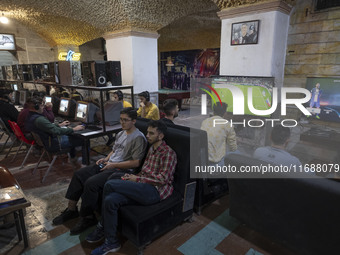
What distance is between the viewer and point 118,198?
2.04 metres

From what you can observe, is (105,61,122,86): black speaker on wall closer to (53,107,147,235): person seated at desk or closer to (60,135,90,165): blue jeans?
(60,135,90,165): blue jeans

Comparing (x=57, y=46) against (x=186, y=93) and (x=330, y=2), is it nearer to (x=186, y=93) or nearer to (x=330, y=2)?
(x=186, y=93)

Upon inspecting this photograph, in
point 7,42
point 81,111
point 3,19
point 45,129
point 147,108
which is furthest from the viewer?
point 7,42

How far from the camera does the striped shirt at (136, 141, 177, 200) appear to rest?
2119 millimetres

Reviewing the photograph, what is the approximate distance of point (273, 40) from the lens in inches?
152

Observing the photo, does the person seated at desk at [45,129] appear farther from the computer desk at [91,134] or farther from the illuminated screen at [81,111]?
the illuminated screen at [81,111]

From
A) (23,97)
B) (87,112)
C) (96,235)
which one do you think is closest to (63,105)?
(87,112)

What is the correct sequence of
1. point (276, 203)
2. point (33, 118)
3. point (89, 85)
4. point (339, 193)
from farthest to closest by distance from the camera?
point (89, 85) → point (33, 118) → point (276, 203) → point (339, 193)

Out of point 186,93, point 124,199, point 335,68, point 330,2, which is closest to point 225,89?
point 335,68

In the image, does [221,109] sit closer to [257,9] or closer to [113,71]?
[113,71]

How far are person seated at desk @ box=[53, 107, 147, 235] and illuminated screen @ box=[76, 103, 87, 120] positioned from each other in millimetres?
1701

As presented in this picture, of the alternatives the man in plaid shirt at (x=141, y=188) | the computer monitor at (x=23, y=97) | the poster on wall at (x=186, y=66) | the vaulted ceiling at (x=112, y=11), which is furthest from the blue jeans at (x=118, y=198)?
the poster on wall at (x=186, y=66)

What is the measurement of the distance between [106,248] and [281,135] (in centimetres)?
186

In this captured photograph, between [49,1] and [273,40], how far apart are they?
5.83m
